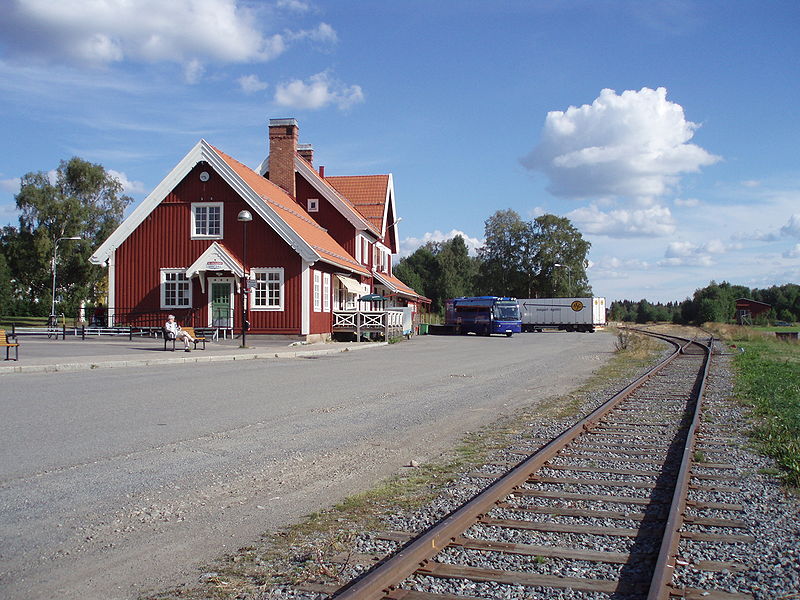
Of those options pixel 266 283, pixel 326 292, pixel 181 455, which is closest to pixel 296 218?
pixel 326 292

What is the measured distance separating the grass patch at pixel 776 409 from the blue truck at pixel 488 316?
28.9 meters

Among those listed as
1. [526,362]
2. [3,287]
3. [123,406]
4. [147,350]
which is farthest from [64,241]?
[123,406]

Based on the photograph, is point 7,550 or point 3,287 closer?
point 7,550

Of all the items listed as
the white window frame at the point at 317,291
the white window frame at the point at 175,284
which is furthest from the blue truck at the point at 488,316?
the white window frame at the point at 175,284

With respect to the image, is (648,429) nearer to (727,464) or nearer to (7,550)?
(727,464)

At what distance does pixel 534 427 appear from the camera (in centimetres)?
1028

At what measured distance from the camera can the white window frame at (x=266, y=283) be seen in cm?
3073

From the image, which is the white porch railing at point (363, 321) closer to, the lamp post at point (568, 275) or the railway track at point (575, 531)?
the railway track at point (575, 531)

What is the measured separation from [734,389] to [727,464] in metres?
8.87

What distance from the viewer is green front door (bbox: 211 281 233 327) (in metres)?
30.8

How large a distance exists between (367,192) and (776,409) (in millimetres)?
37416

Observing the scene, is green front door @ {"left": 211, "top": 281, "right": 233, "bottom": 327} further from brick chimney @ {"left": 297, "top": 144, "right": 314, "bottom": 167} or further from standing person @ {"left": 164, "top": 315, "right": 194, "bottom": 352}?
brick chimney @ {"left": 297, "top": 144, "right": 314, "bottom": 167}

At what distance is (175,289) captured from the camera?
31578 mm

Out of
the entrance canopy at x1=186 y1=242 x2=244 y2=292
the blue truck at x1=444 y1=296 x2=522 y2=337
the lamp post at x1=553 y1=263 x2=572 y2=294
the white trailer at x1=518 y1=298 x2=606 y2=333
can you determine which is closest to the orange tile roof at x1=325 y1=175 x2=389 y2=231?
the blue truck at x1=444 y1=296 x2=522 y2=337
